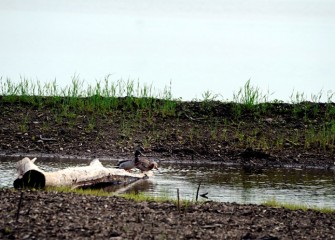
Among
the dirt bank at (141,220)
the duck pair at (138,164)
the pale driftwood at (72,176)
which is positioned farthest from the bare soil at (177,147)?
the duck pair at (138,164)

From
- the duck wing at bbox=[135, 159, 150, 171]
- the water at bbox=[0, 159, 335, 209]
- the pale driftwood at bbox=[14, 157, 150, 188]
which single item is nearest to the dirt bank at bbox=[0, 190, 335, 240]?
the pale driftwood at bbox=[14, 157, 150, 188]

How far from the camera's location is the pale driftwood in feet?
48.6

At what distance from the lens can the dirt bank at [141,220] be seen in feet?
38.3

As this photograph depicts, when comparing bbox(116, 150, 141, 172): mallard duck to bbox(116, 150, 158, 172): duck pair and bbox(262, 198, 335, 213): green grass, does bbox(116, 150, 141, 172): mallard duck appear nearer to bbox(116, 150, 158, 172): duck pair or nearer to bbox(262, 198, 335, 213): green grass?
bbox(116, 150, 158, 172): duck pair

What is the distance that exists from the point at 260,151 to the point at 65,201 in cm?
751

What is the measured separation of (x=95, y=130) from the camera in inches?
834

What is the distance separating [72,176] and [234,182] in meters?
3.16

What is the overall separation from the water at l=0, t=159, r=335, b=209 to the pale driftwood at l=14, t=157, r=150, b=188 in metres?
0.35

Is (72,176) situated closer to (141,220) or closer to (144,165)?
(144,165)

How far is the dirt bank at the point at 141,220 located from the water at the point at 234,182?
80.0 inches

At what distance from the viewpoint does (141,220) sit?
40.6 ft

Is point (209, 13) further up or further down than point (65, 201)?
further up

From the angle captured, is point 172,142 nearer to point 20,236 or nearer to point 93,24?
point 20,236

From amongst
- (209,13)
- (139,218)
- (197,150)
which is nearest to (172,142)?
(197,150)
